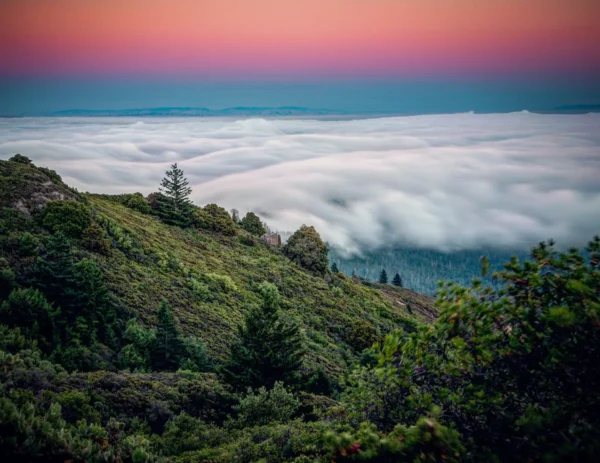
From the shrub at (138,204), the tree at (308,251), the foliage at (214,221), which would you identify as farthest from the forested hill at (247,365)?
the tree at (308,251)

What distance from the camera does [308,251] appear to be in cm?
4250

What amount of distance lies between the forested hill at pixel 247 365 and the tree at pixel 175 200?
1276cm

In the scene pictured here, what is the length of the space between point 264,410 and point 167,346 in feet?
23.0

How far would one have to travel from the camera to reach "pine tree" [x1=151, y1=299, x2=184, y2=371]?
49.4ft

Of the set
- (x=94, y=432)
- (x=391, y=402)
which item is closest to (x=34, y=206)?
(x=94, y=432)

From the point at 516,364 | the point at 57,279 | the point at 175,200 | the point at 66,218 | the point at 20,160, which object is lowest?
the point at 175,200

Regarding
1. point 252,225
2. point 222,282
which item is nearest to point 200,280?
point 222,282

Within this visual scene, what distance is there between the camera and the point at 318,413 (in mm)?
9570

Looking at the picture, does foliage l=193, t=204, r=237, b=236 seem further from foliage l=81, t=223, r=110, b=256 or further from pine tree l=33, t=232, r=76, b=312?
pine tree l=33, t=232, r=76, b=312

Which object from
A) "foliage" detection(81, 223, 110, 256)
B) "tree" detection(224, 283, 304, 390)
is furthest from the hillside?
"tree" detection(224, 283, 304, 390)

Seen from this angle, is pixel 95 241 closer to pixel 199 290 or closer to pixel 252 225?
pixel 199 290

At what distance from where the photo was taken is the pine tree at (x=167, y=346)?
593 inches

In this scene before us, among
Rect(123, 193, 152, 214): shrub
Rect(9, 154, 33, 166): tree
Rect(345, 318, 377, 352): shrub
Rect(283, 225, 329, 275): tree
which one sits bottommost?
Rect(345, 318, 377, 352): shrub

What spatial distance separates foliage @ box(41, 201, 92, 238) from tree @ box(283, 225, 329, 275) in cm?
2305
